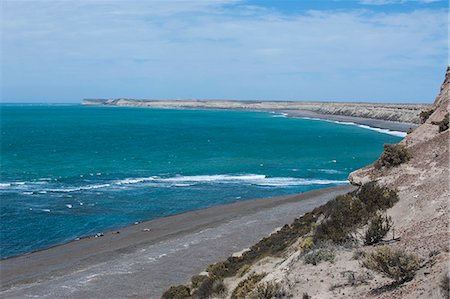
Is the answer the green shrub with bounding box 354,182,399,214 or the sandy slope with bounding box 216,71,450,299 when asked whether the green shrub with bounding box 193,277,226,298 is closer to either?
the sandy slope with bounding box 216,71,450,299

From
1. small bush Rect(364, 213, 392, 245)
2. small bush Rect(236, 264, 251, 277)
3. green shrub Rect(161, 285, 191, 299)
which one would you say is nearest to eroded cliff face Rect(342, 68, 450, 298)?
small bush Rect(364, 213, 392, 245)

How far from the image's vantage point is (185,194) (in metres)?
45.9

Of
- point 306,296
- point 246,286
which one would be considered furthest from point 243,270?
point 306,296

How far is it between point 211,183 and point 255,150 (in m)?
34.1

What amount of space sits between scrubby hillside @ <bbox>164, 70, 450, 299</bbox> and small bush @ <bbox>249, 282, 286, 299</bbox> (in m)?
0.02

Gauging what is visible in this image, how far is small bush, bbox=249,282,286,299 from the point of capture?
Answer: 40.8 ft

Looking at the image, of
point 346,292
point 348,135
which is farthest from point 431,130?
point 348,135

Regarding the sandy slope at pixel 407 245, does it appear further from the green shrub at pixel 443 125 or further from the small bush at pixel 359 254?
the green shrub at pixel 443 125

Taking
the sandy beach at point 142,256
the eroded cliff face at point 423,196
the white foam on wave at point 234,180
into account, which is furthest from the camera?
the white foam on wave at point 234,180

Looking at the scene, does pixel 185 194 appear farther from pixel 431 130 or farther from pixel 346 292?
pixel 346 292

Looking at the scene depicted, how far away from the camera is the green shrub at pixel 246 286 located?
14305 millimetres

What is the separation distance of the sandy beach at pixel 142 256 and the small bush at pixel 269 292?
1002cm

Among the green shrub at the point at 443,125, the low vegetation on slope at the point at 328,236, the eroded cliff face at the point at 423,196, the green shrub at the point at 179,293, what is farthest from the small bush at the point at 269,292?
the green shrub at the point at 443,125

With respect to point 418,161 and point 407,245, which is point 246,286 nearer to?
point 407,245
